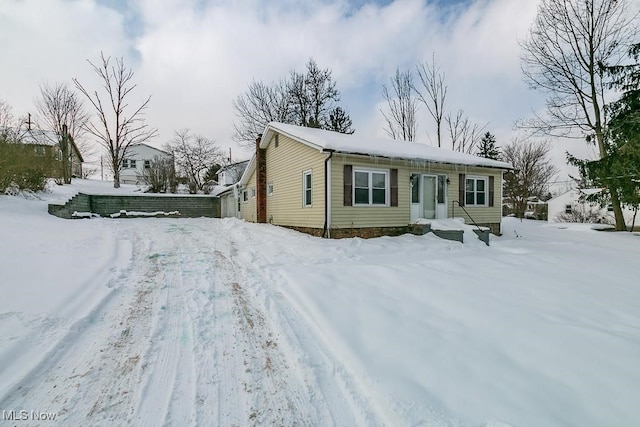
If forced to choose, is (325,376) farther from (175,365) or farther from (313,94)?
(313,94)

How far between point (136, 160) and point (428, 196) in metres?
39.3

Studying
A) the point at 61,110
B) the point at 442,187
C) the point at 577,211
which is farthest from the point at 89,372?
the point at 577,211

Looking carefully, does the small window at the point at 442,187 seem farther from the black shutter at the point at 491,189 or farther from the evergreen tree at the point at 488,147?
the evergreen tree at the point at 488,147

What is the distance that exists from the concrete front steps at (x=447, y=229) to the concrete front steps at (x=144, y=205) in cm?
1566

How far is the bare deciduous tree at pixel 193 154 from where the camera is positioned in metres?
31.2

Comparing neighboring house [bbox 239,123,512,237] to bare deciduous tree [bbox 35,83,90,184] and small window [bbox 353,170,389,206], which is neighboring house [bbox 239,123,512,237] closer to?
small window [bbox 353,170,389,206]

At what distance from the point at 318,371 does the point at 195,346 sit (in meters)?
1.25

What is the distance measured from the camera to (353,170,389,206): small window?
32.2 feet

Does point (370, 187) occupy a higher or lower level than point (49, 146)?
lower

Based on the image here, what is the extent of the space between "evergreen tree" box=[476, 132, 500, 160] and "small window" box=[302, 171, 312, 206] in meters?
27.9

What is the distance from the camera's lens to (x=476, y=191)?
489 inches

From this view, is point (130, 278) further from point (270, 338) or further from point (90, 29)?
point (90, 29)

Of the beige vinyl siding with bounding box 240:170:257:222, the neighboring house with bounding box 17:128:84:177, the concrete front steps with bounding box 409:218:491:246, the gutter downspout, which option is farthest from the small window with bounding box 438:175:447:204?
the neighboring house with bounding box 17:128:84:177

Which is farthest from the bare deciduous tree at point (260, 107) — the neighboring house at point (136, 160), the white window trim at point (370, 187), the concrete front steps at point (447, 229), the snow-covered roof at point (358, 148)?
the neighboring house at point (136, 160)
